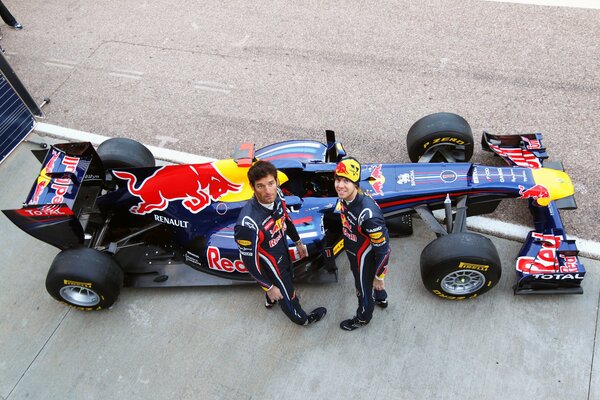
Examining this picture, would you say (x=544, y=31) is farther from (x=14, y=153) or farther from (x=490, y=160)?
(x=14, y=153)

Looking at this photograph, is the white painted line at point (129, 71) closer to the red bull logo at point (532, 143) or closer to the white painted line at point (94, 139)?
the white painted line at point (94, 139)

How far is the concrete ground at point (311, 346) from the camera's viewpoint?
13.3 feet

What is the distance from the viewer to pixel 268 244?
3539mm

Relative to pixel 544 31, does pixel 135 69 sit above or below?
above

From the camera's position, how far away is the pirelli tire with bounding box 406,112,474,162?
5043 millimetres

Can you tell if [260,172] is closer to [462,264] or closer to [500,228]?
[462,264]

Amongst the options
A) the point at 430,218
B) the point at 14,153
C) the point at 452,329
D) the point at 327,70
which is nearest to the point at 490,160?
the point at 430,218


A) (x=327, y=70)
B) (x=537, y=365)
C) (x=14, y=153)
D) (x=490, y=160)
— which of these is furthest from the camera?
(x=327, y=70)

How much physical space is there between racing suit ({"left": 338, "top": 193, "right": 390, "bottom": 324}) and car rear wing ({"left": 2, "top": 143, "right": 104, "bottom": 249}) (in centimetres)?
235

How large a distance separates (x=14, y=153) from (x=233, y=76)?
10.2 ft

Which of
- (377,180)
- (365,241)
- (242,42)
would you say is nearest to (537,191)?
(377,180)

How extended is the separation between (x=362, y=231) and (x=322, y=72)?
14.2 ft

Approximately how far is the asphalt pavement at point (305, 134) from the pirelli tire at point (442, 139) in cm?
58

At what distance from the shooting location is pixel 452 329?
432 cm
